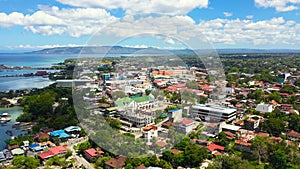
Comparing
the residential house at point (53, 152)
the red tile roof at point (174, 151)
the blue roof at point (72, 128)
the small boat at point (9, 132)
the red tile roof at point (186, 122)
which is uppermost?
the red tile roof at point (186, 122)

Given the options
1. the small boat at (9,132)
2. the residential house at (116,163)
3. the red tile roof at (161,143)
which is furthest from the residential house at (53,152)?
the small boat at (9,132)

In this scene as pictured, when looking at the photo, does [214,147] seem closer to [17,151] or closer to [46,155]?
[46,155]

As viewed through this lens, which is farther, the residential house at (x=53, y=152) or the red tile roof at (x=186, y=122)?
the red tile roof at (x=186, y=122)

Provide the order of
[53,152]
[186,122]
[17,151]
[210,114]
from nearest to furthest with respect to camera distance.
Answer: [53,152] → [17,151] → [186,122] → [210,114]

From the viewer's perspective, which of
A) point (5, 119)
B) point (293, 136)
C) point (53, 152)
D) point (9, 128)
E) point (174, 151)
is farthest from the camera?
point (5, 119)

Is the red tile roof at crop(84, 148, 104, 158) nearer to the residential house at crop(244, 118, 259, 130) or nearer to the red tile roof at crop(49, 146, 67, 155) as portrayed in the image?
the red tile roof at crop(49, 146, 67, 155)

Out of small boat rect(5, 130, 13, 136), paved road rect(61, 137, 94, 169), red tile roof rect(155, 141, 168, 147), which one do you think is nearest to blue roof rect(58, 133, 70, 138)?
paved road rect(61, 137, 94, 169)

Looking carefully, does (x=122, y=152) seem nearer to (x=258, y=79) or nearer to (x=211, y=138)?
(x=211, y=138)

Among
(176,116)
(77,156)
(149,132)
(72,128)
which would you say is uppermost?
(176,116)

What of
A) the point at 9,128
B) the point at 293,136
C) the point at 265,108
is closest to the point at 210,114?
the point at 293,136

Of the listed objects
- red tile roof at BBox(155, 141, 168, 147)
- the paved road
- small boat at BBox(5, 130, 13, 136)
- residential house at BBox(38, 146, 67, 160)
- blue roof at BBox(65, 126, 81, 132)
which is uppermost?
red tile roof at BBox(155, 141, 168, 147)

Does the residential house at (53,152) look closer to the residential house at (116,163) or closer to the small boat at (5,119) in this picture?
the residential house at (116,163)

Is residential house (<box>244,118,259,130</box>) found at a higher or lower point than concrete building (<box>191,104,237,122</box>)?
lower
